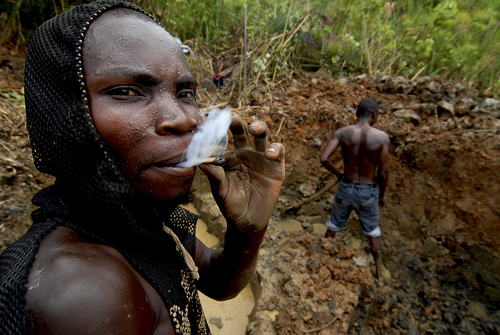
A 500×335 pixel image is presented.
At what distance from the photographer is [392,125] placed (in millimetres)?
4305

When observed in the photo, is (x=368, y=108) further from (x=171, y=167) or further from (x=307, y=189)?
(x=171, y=167)

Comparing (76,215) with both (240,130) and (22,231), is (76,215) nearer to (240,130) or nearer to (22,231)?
(240,130)

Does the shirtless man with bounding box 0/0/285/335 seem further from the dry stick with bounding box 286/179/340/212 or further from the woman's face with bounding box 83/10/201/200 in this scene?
the dry stick with bounding box 286/179/340/212

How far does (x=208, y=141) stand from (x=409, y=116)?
4.40 meters

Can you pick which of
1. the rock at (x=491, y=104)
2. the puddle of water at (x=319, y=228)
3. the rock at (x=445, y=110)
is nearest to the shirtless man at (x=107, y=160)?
the puddle of water at (x=319, y=228)

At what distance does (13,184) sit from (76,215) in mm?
2582

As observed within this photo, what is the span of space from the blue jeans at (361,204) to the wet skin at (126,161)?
3.11 metres

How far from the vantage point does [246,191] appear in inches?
48.6

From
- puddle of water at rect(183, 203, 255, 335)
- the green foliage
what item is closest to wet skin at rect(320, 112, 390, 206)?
the green foliage

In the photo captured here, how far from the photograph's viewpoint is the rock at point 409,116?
14.1 ft

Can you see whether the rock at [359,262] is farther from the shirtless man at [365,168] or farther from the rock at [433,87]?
the rock at [433,87]

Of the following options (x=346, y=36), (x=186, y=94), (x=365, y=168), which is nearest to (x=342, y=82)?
(x=346, y=36)

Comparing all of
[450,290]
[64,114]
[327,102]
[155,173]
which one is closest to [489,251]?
[450,290]

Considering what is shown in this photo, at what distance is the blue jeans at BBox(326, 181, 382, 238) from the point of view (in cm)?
384
